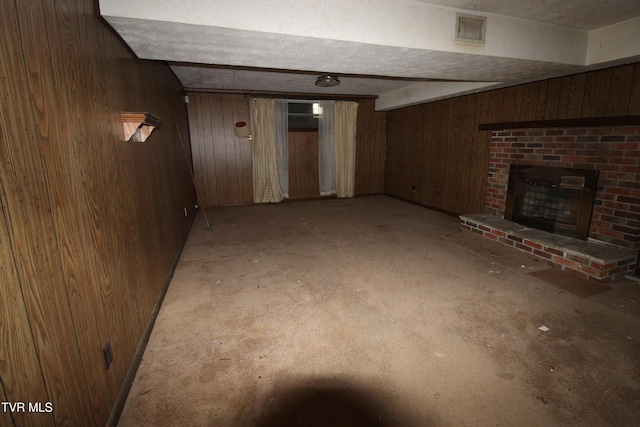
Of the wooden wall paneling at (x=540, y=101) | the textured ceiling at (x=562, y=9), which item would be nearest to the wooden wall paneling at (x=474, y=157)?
the wooden wall paneling at (x=540, y=101)

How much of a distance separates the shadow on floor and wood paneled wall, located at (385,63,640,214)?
343cm

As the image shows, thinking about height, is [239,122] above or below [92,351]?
above

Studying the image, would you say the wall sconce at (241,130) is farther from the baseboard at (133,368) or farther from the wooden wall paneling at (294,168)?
the baseboard at (133,368)

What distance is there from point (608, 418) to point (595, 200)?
2479mm

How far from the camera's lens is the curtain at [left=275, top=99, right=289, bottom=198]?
5723 millimetres

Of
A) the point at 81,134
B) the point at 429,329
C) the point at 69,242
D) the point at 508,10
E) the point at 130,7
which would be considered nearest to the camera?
the point at 69,242

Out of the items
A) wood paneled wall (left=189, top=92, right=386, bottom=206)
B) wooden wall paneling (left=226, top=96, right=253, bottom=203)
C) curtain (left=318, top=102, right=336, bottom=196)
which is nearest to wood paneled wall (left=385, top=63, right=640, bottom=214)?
wood paneled wall (left=189, top=92, right=386, bottom=206)

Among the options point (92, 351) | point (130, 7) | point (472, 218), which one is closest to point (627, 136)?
point (472, 218)

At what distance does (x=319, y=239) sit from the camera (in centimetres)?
386

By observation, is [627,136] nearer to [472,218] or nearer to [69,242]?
[472,218]

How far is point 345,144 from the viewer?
6.26 meters

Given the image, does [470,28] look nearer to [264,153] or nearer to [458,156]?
[458,156]

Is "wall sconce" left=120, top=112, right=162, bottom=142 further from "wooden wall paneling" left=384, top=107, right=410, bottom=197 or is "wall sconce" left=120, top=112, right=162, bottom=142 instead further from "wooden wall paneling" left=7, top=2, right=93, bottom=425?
"wooden wall paneling" left=384, top=107, right=410, bottom=197

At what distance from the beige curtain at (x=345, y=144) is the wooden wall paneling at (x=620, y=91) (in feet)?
13.3
